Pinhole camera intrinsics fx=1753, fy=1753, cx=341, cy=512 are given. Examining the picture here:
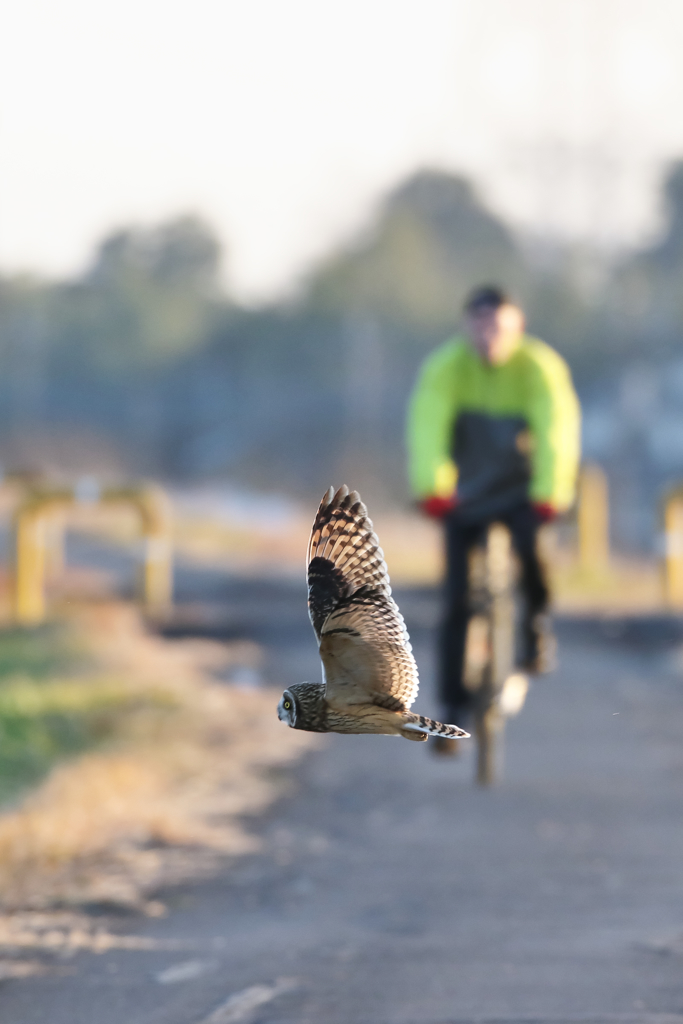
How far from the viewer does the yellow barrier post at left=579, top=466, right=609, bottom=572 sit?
19656mm

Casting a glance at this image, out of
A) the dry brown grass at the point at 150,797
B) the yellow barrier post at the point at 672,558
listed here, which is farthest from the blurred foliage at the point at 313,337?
the dry brown grass at the point at 150,797

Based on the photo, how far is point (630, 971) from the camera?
16.0 feet

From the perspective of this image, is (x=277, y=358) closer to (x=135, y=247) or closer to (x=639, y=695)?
(x=135, y=247)

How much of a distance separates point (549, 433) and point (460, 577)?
0.78 m

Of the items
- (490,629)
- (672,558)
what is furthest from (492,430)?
(672,558)

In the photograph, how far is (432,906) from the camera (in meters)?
5.88

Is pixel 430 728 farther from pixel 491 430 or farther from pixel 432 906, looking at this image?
pixel 491 430

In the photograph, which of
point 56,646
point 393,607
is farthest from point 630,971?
point 56,646

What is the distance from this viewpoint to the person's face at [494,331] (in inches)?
278

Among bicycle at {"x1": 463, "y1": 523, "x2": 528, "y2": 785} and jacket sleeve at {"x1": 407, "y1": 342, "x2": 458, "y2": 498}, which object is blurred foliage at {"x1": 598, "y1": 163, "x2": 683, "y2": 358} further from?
jacket sleeve at {"x1": 407, "y1": 342, "x2": 458, "y2": 498}

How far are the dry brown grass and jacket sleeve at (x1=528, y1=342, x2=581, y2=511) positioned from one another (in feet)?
6.21

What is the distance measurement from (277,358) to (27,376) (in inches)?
478

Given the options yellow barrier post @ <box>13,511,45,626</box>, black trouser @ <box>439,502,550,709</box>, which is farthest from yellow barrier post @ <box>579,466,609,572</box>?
black trouser @ <box>439,502,550,709</box>

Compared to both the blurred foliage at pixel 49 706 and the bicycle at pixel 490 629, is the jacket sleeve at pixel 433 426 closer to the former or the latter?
the bicycle at pixel 490 629
